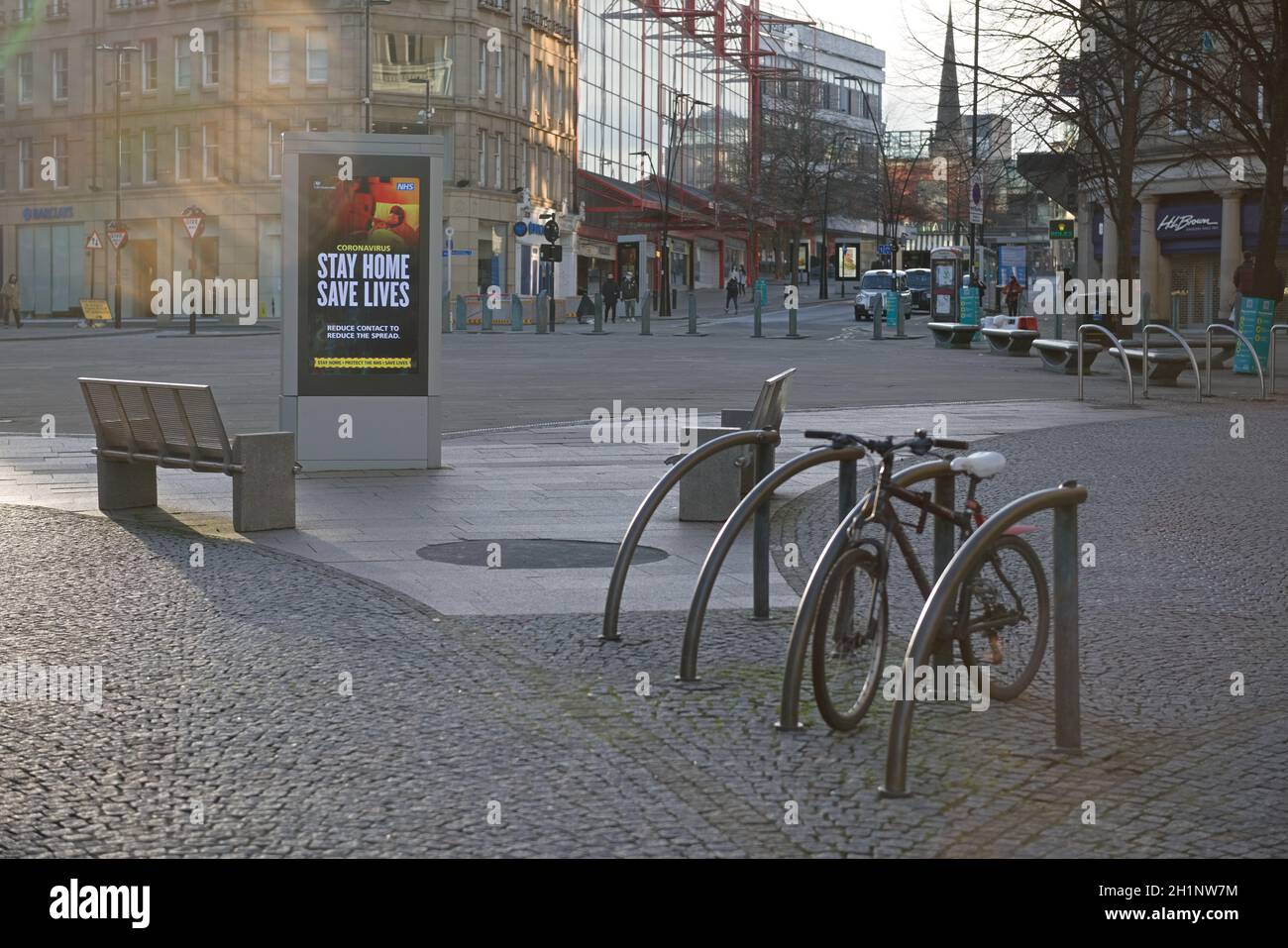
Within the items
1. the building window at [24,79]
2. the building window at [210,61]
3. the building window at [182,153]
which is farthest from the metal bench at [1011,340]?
the building window at [24,79]

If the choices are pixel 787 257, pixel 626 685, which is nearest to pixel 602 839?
pixel 626 685

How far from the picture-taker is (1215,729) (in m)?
6.32

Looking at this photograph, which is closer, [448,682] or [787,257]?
[448,682]

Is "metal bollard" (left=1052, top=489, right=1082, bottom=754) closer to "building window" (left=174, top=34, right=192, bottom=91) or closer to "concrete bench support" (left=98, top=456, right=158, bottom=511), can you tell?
"concrete bench support" (left=98, top=456, right=158, bottom=511)

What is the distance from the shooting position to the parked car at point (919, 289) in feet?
248

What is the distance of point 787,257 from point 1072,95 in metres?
86.8

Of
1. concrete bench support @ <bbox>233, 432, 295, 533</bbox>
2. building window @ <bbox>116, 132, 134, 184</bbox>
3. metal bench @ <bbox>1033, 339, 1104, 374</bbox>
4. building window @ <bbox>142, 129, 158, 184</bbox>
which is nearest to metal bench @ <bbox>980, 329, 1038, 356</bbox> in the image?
metal bench @ <bbox>1033, 339, 1104, 374</bbox>

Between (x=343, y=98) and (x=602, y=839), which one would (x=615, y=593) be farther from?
(x=343, y=98)

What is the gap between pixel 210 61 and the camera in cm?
7038

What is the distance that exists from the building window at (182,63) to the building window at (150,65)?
1.14 metres

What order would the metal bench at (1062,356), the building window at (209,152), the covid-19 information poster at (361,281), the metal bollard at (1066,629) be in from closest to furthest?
the metal bollard at (1066,629) → the covid-19 information poster at (361,281) → the metal bench at (1062,356) → the building window at (209,152)

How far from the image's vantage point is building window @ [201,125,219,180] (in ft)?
231

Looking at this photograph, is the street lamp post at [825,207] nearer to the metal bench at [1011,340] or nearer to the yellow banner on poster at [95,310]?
the yellow banner on poster at [95,310]
